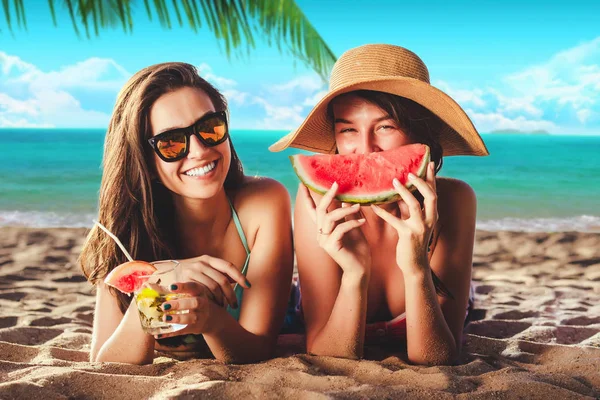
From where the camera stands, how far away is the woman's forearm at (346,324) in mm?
2676

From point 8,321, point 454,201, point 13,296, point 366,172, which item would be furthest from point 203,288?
point 13,296

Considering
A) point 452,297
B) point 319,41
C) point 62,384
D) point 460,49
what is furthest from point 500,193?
point 460,49

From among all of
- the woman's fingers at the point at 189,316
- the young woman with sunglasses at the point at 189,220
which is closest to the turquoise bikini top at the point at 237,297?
the young woman with sunglasses at the point at 189,220

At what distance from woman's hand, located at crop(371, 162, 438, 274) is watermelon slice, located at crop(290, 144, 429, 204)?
7 cm

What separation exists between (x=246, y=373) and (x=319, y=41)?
550 centimetres

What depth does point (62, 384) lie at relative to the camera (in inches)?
95.5

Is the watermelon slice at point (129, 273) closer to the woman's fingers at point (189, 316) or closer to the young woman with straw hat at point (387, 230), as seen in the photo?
the woman's fingers at point (189, 316)

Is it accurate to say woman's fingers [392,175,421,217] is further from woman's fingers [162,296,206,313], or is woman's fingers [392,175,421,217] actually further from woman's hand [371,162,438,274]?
woman's fingers [162,296,206,313]

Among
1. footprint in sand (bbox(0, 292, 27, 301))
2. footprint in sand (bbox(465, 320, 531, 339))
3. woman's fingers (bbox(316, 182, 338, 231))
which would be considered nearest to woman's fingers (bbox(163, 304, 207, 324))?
woman's fingers (bbox(316, 182, 338, 231))

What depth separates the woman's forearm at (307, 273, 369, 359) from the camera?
8.78 ft

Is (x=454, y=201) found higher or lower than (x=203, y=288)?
higher

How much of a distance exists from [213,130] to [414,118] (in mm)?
982

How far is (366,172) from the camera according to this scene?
8.60ft

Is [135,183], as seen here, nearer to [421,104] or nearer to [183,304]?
[183,304]
